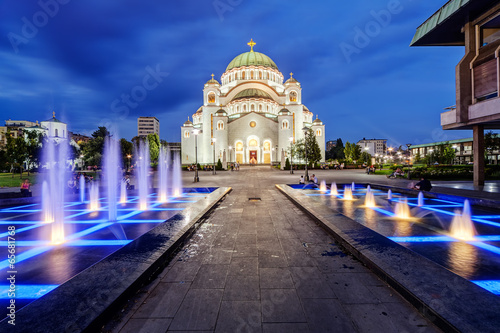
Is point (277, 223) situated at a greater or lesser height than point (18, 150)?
lesser

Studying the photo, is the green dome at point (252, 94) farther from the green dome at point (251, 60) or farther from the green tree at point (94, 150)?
the green tree at point (94, 150)

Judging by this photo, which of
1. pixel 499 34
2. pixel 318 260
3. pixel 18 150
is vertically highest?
pixel 499 34

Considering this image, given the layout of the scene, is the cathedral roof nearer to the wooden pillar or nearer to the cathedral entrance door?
the cathedral entrance door

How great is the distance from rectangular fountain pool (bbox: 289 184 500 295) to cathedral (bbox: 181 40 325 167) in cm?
4661

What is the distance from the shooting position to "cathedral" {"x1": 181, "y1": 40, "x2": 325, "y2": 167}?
58.1 meters

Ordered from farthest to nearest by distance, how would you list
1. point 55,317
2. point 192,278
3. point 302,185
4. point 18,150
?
point 18,150
point 302,185
point 192,278
point 55,317

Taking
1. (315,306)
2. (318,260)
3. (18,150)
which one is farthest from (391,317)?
(18,150)

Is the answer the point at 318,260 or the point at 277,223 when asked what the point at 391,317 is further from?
the point at 277,223

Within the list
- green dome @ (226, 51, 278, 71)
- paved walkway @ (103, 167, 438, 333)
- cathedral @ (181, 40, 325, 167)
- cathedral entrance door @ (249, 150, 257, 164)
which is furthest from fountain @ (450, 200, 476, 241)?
green dome @ (226, 51, 278, 71)

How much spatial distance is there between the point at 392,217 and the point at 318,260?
4.57 metres

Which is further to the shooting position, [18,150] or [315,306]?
[18,150]

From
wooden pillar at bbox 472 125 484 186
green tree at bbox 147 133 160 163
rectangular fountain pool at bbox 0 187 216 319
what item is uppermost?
green tree at bbox 147 133 160 163

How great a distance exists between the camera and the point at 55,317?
2.60 metres

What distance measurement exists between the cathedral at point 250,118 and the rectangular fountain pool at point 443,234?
46.6 m
